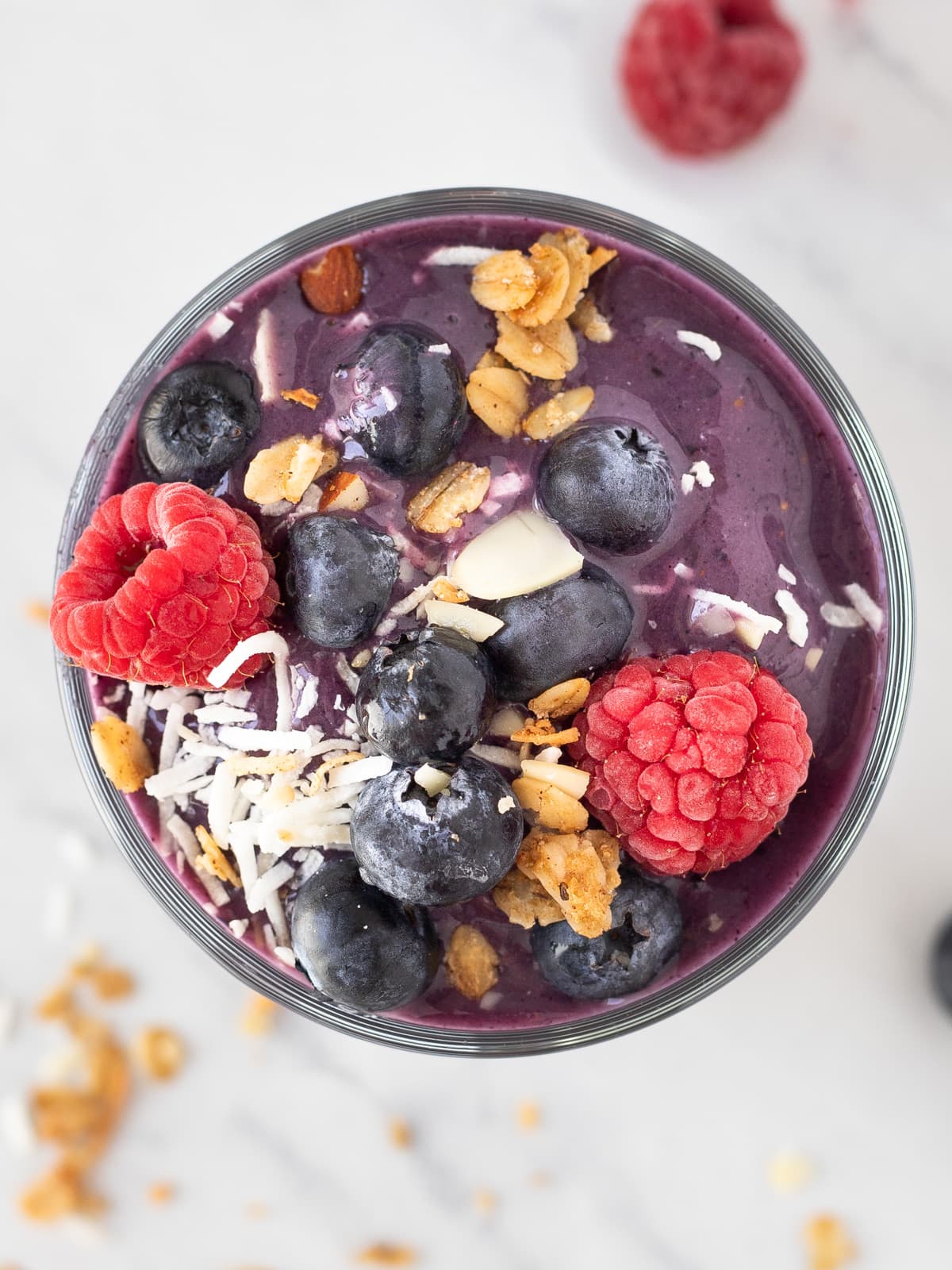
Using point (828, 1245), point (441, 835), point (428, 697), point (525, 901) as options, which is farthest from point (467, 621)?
point (828, 1245)

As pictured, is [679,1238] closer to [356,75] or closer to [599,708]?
[599,708]

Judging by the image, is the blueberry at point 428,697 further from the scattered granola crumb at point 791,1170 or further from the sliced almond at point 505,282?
the scattered granola crumb at point 791,1170

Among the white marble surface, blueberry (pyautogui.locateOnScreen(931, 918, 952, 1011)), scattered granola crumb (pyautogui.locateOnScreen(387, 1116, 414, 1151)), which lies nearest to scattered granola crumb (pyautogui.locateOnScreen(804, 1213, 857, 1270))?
the white marble surface

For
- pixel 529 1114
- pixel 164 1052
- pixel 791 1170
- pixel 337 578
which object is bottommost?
pixel 164 1052

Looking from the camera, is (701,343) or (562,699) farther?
(701,343)

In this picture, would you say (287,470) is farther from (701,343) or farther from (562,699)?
(701,343)

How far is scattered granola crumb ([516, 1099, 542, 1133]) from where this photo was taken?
6.68ft

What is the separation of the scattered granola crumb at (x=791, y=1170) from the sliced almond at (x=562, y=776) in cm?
109

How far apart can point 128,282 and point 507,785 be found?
1234mm

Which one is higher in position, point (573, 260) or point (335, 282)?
point (573, 260)

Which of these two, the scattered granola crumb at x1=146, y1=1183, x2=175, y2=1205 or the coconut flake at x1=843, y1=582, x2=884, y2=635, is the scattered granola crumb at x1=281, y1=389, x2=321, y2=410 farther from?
the scattered granola crumb at x1=146, y1=1183, x2=175, y2=1205

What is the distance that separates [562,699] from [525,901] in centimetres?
27

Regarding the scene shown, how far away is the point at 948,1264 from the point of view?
205 centimetres

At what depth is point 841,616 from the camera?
61.7 inches
